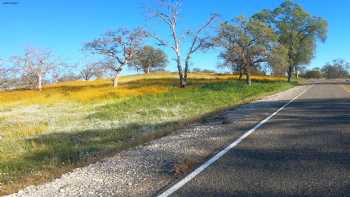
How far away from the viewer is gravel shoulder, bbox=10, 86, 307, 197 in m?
6.00

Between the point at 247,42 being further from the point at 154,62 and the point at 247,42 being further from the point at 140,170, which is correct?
the point at 154,62

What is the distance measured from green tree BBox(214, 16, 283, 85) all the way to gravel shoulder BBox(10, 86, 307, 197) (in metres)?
46.0

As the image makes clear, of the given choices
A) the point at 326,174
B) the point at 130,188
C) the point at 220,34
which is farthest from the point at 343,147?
the point at 220,34

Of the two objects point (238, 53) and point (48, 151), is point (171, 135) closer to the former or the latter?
point (48, 151)

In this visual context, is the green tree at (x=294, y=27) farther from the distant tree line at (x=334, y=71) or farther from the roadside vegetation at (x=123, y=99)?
the distant tree line at (x=334, y=71)

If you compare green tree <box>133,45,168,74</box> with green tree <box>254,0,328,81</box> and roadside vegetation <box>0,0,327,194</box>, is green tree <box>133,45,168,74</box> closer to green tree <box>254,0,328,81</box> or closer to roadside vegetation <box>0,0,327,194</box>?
roadside vegetation <box>0,0,327,194</box>

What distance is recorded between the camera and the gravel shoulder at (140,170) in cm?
600

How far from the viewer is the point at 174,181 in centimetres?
629

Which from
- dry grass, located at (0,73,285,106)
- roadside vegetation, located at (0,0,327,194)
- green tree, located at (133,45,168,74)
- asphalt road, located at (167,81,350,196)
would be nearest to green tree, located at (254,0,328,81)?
roadside vegetation, located at (0,0,327,194)

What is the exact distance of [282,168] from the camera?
6.70 meters

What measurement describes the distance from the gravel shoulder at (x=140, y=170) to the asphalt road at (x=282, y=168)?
0.52m

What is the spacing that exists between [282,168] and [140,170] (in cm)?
235

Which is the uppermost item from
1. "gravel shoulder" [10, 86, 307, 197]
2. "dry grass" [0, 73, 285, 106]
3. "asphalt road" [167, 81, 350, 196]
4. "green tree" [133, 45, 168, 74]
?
"green tree" [133, 45, 168, 74]

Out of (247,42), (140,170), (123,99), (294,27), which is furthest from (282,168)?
(294,27)
